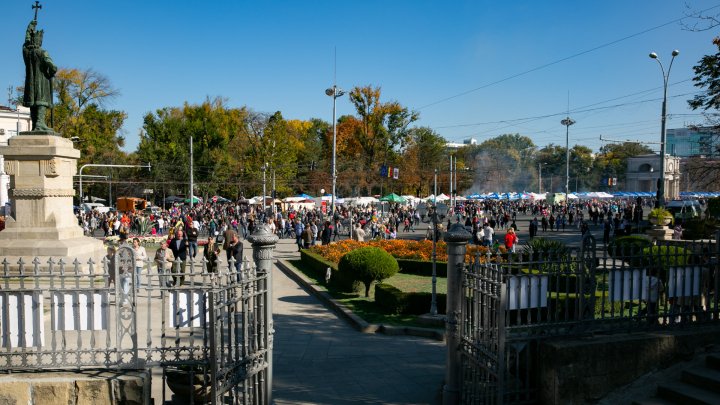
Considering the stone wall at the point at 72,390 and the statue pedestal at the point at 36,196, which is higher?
the statue pedestal at the point at 36,196

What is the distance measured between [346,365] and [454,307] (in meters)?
3.08

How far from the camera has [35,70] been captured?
1502 cm

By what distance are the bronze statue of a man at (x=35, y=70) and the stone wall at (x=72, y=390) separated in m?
11.1

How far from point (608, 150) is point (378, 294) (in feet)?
359

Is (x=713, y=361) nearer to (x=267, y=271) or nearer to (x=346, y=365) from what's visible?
(x=346, y=365)

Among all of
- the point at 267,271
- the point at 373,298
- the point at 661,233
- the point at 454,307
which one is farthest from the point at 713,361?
the point at 661,233

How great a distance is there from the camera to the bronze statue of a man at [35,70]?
48.9 ft

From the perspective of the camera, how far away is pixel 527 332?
6469 millimetres

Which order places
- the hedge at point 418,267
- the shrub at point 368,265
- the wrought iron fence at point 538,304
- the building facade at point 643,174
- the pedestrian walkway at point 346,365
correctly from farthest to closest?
the building facade at point 643,174 < the hedge at point 418,267 < the shrub at point 368,265 < the pedestrian walkway at point 346,365 < the wrought iron fence at point 538,304

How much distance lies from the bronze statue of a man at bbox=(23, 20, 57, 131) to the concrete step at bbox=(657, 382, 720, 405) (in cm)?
1504

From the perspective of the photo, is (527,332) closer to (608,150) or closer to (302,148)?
(302,148)

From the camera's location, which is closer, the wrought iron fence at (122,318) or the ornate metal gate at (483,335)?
the wrought iron fence at (122,318)

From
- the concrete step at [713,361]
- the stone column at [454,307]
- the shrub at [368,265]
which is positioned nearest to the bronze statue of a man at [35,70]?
the shrub at [368,265]

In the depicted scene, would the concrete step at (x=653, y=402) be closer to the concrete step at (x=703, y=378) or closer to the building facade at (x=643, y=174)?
the concrete step at (x=703, y=378)
